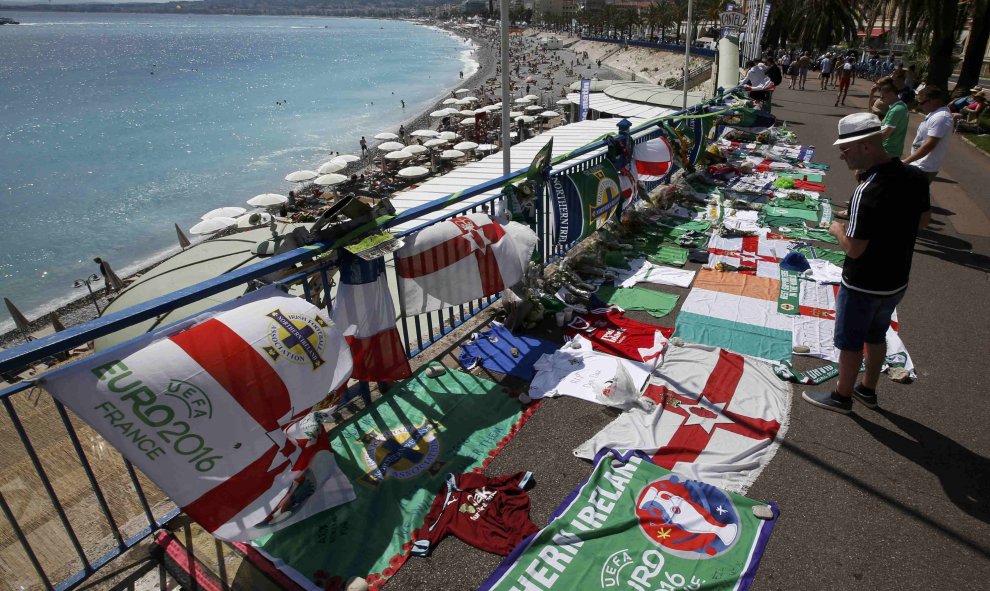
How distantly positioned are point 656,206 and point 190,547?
8726mm

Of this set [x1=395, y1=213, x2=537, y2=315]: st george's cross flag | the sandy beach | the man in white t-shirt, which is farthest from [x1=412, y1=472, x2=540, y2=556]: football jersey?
the sandy beach

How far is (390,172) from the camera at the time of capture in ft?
109

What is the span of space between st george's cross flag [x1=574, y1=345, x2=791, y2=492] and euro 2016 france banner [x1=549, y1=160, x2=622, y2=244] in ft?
7.55

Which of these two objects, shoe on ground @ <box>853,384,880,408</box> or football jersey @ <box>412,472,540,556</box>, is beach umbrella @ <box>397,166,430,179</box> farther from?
football jersey @ <box>412,472,540,556</box>

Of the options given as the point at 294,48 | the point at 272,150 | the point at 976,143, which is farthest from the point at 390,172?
the point at 294,48

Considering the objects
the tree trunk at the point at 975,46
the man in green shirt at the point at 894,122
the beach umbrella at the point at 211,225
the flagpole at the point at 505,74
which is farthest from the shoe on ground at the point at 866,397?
the tree trunk at the point at 975,46

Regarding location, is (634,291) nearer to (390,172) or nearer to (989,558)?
(989,558)

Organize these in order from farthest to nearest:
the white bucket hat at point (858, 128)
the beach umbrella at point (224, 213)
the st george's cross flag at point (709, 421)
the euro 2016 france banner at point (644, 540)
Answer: the beach umbrella at point (224, 213), the st george's cross flag at point (709, 421), the white bucket hat at point (858, 128), the euro 2016 france banner at point (644, 540)

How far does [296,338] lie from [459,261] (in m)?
1.97

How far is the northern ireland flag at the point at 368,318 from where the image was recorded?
417cm

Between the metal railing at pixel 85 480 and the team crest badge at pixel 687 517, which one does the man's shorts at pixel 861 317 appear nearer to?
the team crest badge at pixel 687 517

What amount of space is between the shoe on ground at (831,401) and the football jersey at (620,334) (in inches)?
52.9

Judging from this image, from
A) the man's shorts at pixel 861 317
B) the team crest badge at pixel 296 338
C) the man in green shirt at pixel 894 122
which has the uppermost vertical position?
the man in green shirt at pixel 894 122

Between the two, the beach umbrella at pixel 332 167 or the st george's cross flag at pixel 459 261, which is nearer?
the st george's cross flag at pixel 459 261
